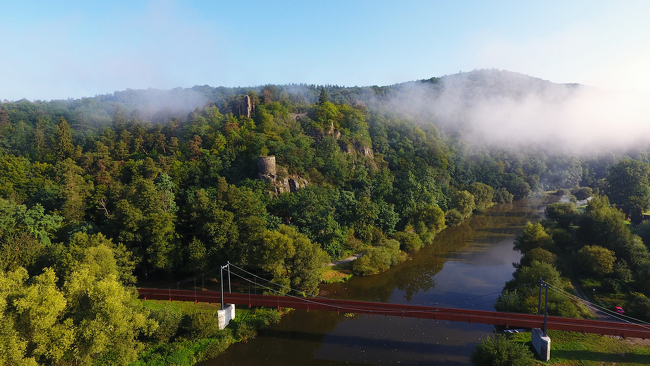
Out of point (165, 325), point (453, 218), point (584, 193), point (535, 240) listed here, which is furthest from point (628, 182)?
point (165, 325)

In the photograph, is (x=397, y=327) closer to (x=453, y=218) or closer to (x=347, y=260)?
(x=347, y=260)

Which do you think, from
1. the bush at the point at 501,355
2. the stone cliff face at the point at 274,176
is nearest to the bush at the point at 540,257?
the bush at the point at 501,355

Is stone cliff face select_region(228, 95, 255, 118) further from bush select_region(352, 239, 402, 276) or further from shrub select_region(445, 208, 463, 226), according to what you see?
shrub select_region(445, 208, 463, 226)

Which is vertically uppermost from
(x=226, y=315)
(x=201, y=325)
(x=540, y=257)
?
(x=540, y=257)

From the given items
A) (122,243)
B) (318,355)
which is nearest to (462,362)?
(318,355)

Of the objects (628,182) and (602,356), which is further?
(628,182)

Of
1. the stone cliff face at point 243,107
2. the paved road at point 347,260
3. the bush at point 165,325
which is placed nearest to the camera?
the bush at point 165,325

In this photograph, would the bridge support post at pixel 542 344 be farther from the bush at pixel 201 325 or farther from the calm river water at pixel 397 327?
the bush at pixel 201 325
